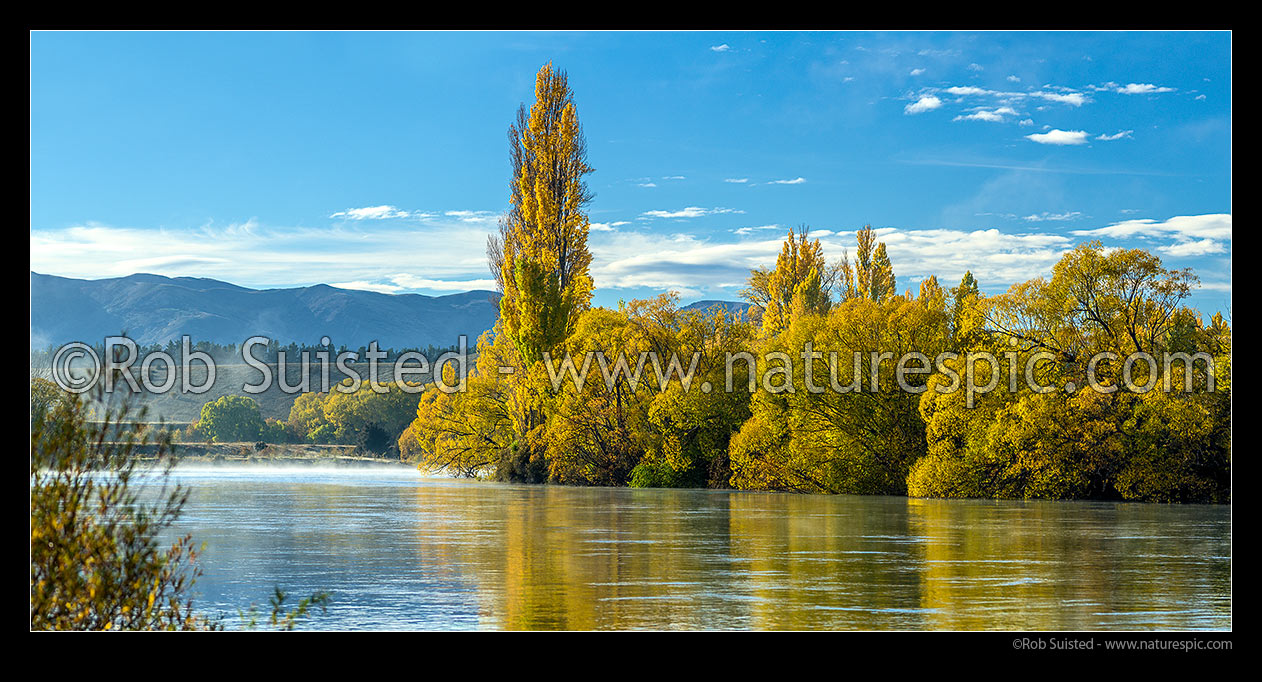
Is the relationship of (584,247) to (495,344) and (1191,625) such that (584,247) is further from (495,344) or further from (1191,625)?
(1191,625)

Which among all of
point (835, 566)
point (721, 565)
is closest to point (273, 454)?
point (721, 565)

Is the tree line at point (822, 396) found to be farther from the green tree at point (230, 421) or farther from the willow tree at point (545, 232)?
the green tree at point (230, 421)

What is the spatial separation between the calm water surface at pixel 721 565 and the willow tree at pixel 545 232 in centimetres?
2000

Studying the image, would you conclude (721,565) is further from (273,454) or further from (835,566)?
(273,454)

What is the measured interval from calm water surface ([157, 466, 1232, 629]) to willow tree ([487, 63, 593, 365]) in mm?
19997

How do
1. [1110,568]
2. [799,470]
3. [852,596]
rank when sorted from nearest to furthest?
1. [852,596]
2. [1110,568]
3. [799,470]

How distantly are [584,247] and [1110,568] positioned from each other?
Result: 130 ft

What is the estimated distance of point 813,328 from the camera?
1818 inches

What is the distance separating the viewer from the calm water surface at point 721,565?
40.7 ft

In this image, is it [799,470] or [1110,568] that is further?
[799,470]

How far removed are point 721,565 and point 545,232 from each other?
3877 centimetres

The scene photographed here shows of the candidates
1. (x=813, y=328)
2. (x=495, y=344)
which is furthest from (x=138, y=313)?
(x=813, y=328)

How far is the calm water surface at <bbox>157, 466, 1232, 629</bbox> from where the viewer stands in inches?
488
